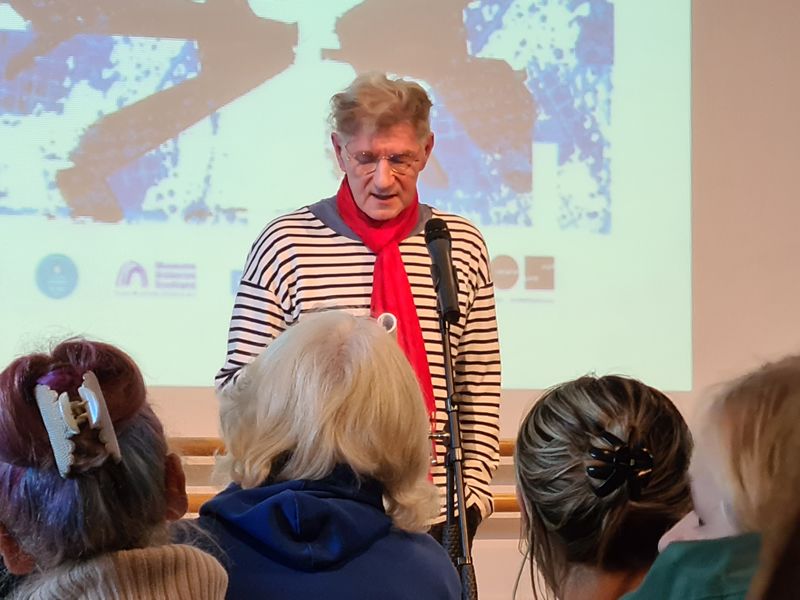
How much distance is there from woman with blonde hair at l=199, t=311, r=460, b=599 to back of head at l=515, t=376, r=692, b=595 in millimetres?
171

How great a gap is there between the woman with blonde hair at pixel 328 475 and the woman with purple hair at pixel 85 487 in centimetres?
16

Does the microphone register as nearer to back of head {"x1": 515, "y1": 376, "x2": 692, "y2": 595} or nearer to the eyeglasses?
the eyeglasses

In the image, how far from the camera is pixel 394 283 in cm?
230

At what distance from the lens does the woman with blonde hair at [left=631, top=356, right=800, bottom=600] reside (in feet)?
2.56

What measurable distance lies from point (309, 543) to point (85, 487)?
33 cm

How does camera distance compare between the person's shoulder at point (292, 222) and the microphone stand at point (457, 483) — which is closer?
the microphone stand at point (457, 483)

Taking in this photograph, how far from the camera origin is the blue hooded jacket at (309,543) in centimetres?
137

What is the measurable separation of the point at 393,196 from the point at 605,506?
3.57ft

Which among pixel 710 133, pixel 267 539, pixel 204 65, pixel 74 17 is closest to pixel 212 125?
pixel 204 65

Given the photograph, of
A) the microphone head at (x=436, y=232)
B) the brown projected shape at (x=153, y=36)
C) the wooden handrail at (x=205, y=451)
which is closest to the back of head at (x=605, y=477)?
the microphone head at (x=436, y=232)

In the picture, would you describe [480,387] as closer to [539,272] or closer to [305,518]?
[305,518]

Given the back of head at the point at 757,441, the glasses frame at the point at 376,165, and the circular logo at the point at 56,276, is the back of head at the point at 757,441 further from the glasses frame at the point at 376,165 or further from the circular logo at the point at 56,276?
the circular logo at the point at 56,276

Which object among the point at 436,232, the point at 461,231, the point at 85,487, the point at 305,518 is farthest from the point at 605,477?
the point at 461,231

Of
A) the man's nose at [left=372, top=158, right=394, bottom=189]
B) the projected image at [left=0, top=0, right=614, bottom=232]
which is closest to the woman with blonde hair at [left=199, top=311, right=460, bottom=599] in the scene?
the man's nose at [left=372, top=158, right=394, bottom=189]
